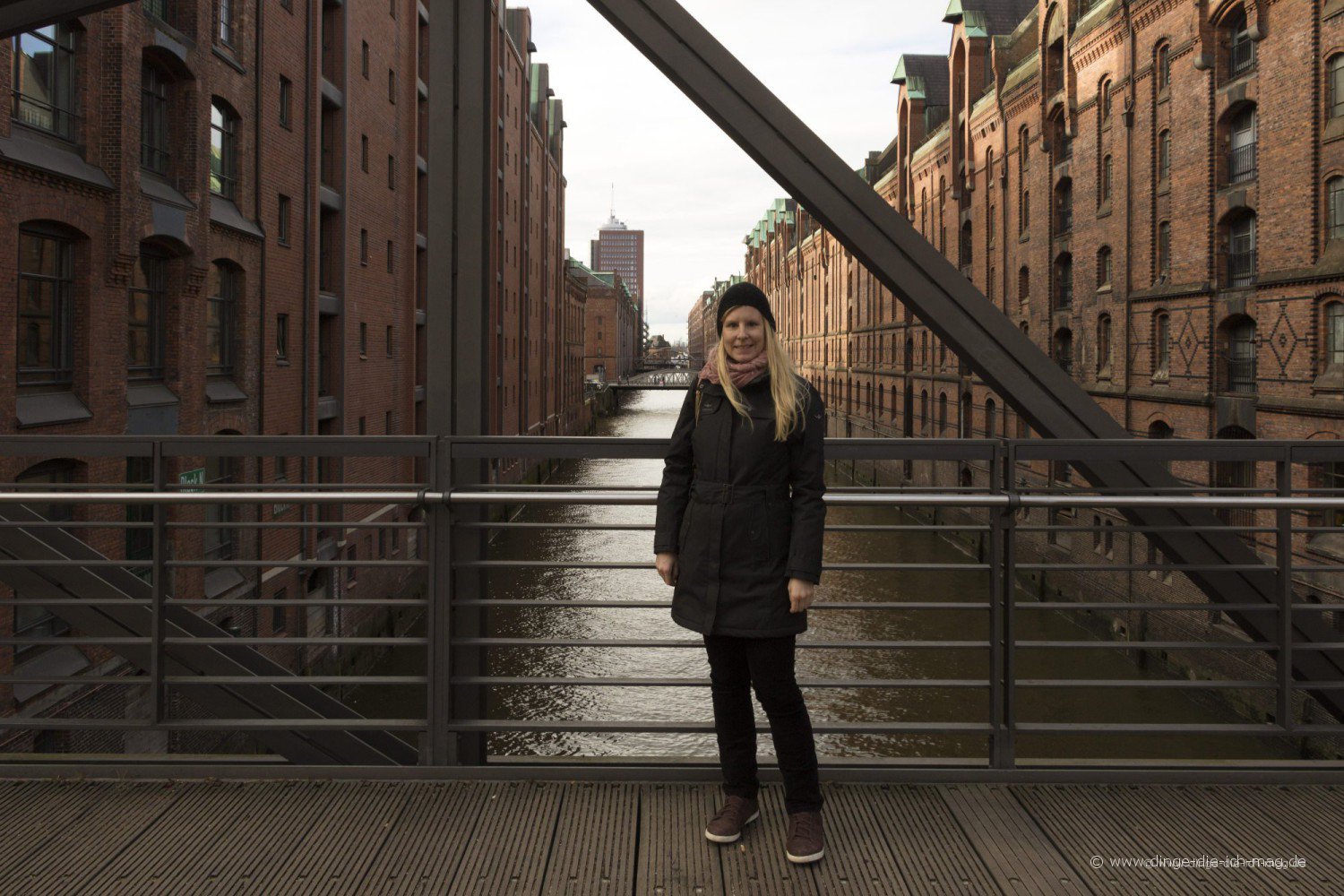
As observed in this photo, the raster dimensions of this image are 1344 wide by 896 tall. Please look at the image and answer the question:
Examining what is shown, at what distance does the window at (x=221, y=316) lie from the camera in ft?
53.2

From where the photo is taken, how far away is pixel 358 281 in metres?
22.6

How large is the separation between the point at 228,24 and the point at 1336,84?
17.8 metres

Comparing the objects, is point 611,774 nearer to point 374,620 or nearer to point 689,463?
point 689,463

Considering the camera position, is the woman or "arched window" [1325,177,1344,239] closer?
the woman

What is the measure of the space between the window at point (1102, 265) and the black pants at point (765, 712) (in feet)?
76.6

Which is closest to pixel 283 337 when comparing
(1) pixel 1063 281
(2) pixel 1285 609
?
(2) pixel 1285 609

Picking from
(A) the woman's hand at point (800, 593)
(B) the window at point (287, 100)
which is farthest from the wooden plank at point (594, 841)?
(B) the window at point (287, 100)

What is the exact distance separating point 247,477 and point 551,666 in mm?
7227

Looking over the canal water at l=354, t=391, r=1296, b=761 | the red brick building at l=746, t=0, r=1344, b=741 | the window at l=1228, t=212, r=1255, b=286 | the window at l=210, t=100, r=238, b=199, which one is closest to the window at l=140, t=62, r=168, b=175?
the window at l=210, t=100, r=238, b=199

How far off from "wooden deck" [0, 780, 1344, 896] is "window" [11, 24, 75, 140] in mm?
10797

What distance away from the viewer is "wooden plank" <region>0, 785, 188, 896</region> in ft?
9.04

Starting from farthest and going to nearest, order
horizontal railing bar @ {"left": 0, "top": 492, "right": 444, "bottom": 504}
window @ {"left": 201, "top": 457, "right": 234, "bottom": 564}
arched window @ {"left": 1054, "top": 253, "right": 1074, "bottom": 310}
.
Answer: arched window @ {"left": 1054, "top": 253, "right": 1074, "bottom": 310} < window @ {"left": 201, "top": 457, "right": 234, "bottom": 564} < horizontal railing bar @ {"left": 0, "top": 492, "right": 444, "bottom": 504}

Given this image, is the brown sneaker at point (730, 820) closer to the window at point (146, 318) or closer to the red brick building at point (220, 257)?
the red brick building at point (220, 257)

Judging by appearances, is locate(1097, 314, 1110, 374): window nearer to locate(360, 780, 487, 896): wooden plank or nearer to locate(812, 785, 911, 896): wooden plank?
locate(812, 785, 911, 896): wooden plank
